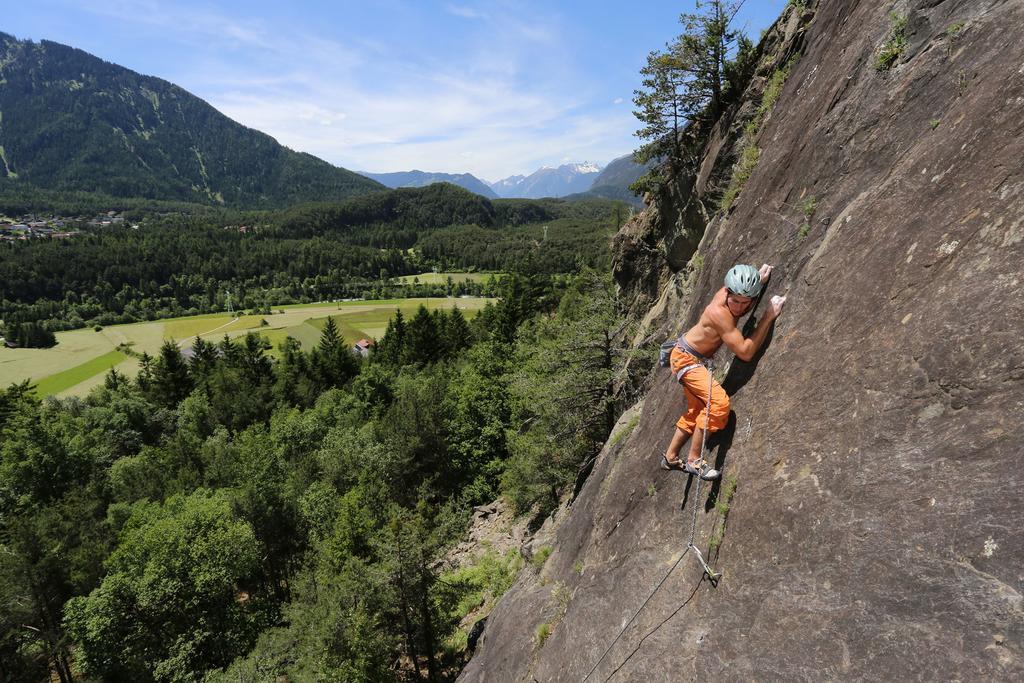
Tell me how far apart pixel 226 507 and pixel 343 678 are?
15666mm

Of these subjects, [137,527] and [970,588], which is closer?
[970,588]

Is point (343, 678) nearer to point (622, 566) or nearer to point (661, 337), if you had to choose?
point (622, 566)

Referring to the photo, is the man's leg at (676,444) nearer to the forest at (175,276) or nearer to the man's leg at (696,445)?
the man's leg at (696,445)

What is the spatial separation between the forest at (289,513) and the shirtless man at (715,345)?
11.8 m

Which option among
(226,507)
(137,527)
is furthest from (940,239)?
(137,527)

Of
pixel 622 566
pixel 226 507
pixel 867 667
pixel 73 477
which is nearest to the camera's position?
pixel 867 667

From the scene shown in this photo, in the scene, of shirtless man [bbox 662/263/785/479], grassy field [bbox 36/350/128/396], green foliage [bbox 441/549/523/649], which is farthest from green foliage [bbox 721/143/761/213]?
grassy field [bbox 36/350/128/396]

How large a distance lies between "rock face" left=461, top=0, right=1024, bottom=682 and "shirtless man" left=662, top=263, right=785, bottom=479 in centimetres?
28

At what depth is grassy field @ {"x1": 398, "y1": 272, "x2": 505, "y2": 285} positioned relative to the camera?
17400 cm

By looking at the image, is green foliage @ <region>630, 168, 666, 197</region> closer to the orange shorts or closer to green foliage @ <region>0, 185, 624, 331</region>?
the orange shorts

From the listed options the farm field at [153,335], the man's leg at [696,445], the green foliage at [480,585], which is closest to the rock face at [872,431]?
the man's leg at [696,445]

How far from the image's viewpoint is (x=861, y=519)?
440 cm

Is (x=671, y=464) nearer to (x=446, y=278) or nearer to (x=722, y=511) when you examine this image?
(x=722, y=511)

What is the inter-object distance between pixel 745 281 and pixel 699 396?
165 cm
